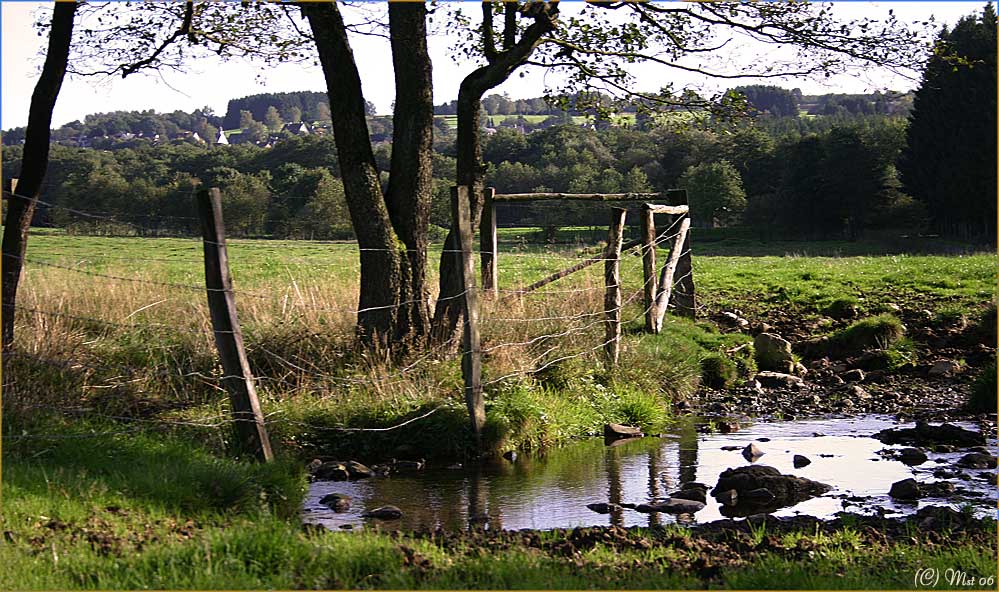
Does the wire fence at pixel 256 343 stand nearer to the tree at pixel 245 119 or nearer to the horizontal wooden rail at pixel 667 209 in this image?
the horizontal wooden rail at pixel 667 209

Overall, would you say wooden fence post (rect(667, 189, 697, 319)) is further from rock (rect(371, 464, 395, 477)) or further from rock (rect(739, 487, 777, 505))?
rock (rect(739, 487, 777, 505))

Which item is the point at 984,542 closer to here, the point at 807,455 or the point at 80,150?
the point at 807,455

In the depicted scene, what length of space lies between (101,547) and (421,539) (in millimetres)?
1853

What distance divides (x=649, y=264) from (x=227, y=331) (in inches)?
284

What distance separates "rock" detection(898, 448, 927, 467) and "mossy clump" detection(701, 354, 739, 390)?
411 centimetres

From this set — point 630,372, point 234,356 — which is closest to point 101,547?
point 234,356

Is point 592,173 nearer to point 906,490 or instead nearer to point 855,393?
point 855,393

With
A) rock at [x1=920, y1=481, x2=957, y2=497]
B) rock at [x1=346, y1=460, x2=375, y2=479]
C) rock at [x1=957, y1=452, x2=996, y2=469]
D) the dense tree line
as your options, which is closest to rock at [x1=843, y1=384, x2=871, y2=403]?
rock at [x1=957, y1=452, x2=996, y2=469]

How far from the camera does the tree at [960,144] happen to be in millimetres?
51469

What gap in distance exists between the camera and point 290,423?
9.34m

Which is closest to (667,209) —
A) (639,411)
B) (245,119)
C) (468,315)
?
(639,411)

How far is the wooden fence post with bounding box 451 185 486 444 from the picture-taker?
31.0ft

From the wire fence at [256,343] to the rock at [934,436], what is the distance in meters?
3.34

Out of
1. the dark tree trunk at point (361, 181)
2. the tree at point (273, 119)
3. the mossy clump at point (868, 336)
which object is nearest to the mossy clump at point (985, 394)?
the mossy clump at point (868, 336)
